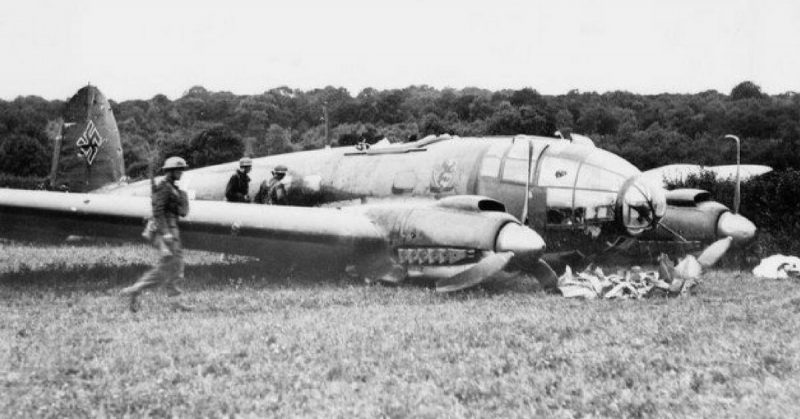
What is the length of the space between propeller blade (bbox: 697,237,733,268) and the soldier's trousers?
758cm

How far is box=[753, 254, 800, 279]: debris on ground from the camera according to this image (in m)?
11.8

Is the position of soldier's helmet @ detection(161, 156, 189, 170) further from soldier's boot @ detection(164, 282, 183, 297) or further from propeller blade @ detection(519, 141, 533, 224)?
propeller blade @ detection(519, 141, 533, 224)

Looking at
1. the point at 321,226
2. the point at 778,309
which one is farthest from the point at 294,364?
the point at 778,309

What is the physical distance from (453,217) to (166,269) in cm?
382

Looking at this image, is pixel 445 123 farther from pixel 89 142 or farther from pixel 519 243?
pixel 519 243

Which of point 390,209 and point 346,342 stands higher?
point 390,209

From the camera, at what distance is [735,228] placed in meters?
12.3

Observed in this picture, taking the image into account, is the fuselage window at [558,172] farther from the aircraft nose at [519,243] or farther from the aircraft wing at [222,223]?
the aircraft wing at [222,223]

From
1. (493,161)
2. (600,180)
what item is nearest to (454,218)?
(493,161)

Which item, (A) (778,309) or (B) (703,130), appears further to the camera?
(B) (703,130)

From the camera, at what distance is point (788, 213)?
13688 millimetres

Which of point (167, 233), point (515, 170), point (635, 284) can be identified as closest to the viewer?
point (167, 233)

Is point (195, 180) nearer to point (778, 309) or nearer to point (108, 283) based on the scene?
point (108, 283)

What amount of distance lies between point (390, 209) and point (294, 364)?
5244 millimetres
